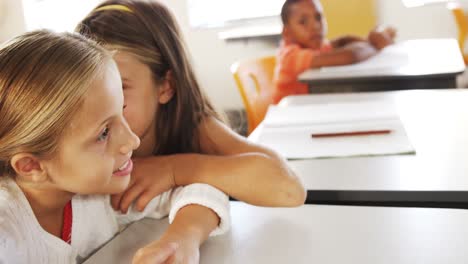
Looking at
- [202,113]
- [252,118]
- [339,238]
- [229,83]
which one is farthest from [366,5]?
[339,238]

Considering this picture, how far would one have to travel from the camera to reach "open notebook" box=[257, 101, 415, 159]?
43.6 inches

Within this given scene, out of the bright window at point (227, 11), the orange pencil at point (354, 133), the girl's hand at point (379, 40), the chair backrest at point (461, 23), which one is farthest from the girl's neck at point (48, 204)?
the bright window at point (227, 11)

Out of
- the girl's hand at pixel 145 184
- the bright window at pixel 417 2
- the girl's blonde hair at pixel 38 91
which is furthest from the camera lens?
the bright window at pixel 417 2

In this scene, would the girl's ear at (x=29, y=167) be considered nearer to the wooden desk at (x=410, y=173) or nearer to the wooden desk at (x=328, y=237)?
the wooden desk at (x=328, y=237)

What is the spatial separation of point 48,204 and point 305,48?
1816mm

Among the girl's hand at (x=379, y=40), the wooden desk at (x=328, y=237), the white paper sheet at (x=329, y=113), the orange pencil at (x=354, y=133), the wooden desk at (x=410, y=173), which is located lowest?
the girl's hand at (x=379, y=40)

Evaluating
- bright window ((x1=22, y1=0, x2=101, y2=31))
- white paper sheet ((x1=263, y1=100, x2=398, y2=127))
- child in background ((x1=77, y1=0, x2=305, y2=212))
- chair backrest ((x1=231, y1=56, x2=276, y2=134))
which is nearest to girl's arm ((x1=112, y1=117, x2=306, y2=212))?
child in background ((x1=77, y1=0, x2=305, y2=212))

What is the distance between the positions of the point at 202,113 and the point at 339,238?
0.40 meters

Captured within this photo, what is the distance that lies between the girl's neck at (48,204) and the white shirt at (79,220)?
0.06 feet

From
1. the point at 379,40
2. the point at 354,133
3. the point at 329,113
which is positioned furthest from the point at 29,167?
the point at 379,40

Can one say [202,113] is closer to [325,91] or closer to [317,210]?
[317,210]

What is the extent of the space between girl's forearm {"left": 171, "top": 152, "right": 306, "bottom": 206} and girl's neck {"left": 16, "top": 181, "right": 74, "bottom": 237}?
191mm

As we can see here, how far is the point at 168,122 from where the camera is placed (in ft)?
3.37

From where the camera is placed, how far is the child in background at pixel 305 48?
213 centimetres
